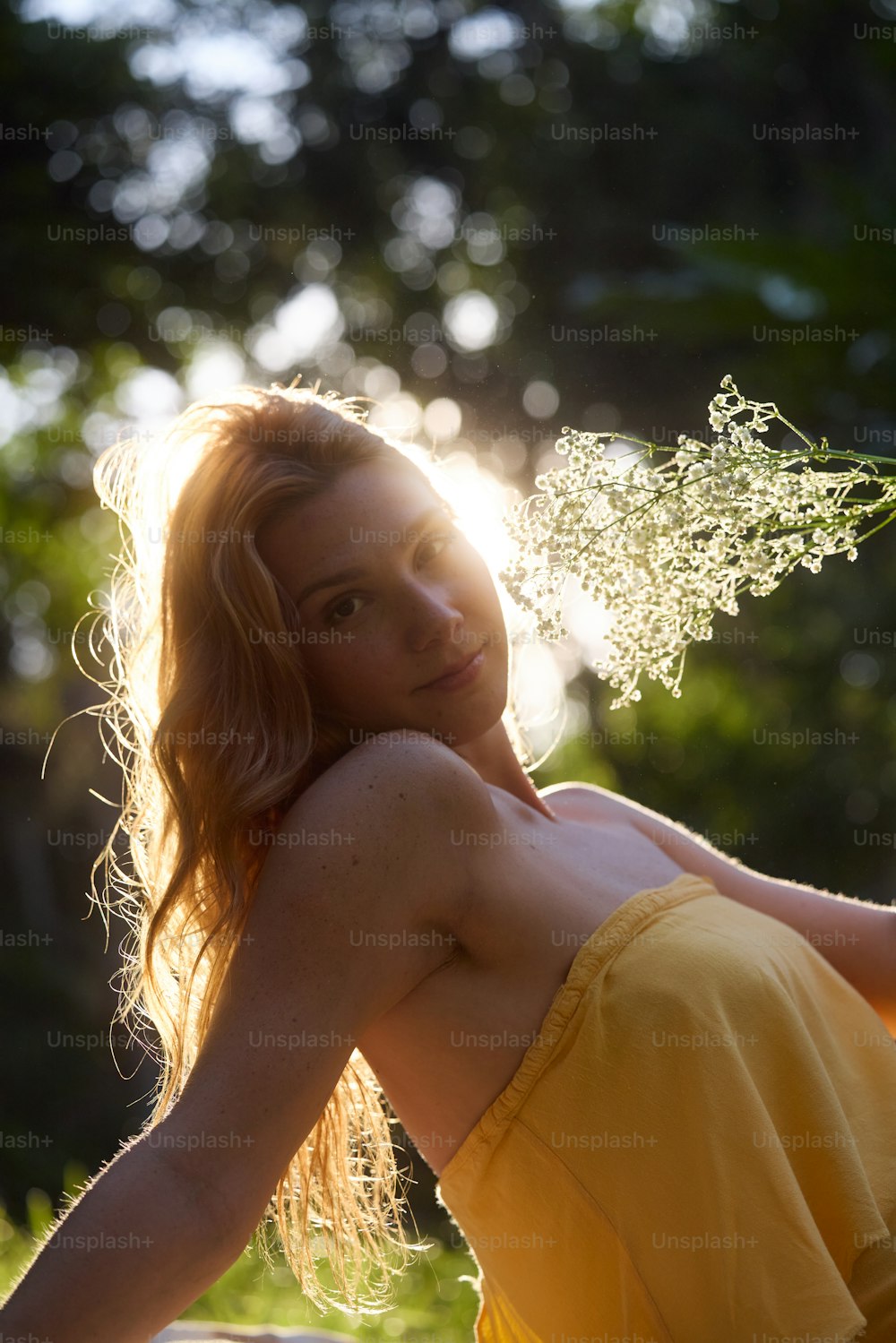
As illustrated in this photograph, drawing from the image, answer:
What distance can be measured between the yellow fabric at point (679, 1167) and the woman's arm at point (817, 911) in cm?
49

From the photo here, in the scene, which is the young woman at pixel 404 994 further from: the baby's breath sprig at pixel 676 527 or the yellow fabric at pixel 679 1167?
the baby's breath sprig at pixel 676 527

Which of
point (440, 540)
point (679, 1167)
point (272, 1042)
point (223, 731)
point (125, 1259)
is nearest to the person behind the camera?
point (125, 1259)

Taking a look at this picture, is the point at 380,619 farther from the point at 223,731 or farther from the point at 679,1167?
the point at 679,1167

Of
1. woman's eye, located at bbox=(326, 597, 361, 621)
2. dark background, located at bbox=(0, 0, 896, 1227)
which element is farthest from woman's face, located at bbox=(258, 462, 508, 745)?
dark background, located at bbox=(0, 0, 896, 1227)

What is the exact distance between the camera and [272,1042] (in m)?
1.22

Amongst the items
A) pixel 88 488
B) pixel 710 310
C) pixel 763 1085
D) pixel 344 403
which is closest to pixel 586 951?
pixel 763 1085

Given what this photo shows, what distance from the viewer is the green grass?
3.27 meters

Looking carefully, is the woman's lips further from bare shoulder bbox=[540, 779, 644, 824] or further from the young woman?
bare shoulder bbox=[540, 779, 644, 824]

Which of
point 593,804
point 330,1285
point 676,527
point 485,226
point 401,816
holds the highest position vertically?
point 485,226

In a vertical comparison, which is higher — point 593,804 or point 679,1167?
point 593,804

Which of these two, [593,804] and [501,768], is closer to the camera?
[501,768]

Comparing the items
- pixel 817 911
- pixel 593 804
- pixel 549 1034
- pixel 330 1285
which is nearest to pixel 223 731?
pixel 549 1034

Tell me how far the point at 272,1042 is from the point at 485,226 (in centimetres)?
794

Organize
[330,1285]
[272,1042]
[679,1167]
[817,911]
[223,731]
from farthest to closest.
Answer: [330,1285]
[817,911]
[223,731]
[679,1167]
[272,1042]
